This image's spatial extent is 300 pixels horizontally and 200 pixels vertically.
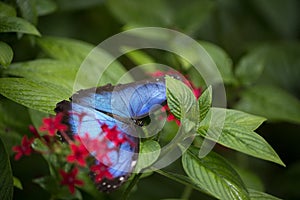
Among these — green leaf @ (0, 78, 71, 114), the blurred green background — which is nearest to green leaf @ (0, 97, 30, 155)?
the blurred green background

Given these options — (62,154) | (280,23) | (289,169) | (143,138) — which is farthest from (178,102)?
(280,23)

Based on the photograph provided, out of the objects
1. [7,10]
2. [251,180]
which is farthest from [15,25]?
[251,180]

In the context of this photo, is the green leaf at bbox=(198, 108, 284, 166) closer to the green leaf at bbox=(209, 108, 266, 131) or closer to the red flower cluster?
the green leaf at bbox=(209, 108, 266, 131)

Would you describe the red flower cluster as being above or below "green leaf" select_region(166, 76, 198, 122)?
below

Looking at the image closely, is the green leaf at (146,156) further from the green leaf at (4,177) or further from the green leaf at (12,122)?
the green leaf at (12,122)

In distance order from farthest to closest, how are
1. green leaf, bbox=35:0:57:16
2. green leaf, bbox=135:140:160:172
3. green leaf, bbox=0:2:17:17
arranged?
1. green leaf, bbox=35:0:57:16
2. green leaf, bbox=0:2:17:17
3. green leaf, bbox=135:140:160:172
